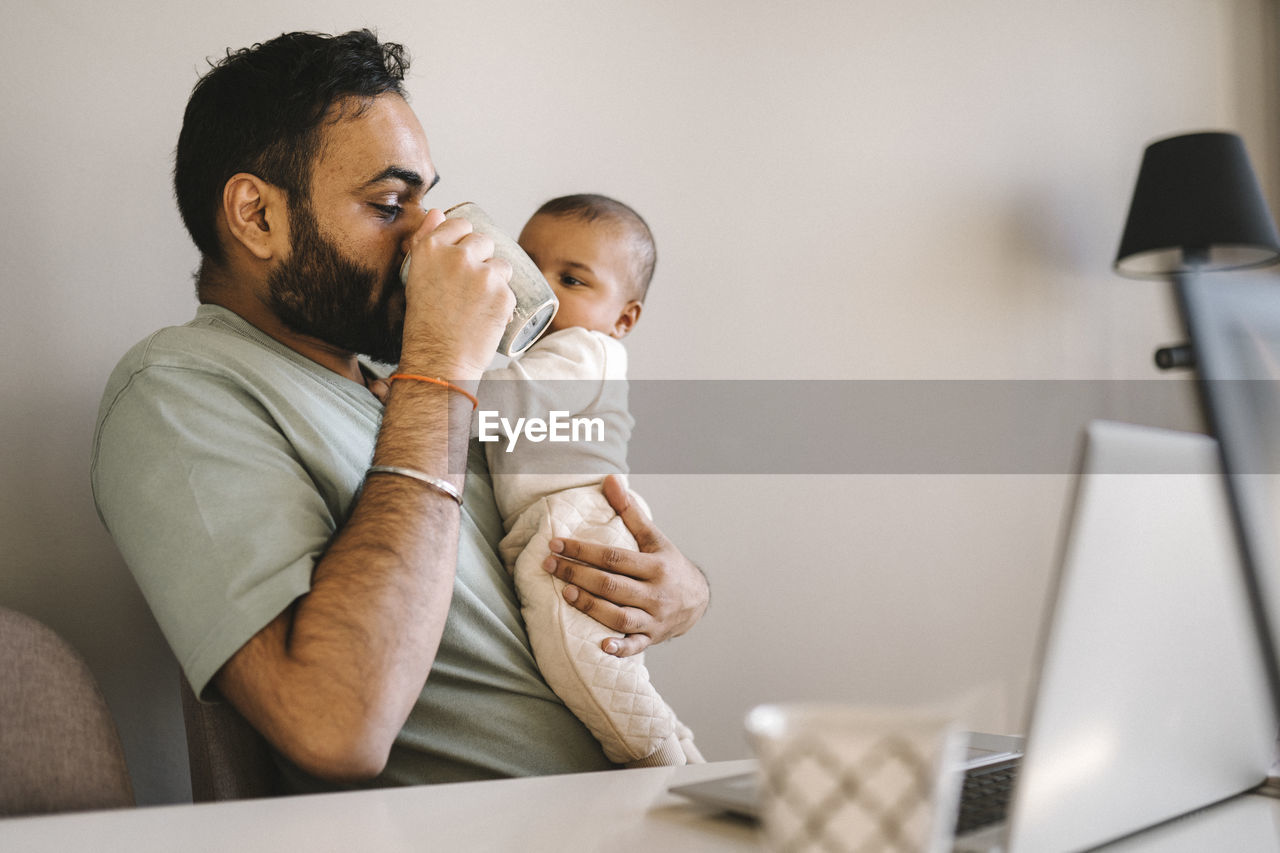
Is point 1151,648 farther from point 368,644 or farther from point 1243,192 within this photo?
point 1243,192

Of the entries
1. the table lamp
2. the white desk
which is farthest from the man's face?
the table lamp

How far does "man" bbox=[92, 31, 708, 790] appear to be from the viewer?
0.89 m

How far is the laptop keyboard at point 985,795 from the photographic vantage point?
611 millimetres

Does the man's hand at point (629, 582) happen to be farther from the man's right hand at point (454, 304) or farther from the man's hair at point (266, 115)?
the man's hair at point (266, 115)

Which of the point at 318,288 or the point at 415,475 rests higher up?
the point at 318,288

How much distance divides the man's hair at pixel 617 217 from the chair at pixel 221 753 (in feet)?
3.00

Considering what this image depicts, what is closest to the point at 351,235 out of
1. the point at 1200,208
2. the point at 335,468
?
the point at 335,468

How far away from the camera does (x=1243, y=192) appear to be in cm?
217

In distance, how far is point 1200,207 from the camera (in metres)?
2.17

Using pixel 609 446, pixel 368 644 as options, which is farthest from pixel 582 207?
pixel 368 644

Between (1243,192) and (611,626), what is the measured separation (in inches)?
74.8

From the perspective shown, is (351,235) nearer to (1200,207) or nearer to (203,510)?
(203,510)

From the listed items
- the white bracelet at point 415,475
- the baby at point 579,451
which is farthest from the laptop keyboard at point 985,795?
the white bracelet at point 415,475

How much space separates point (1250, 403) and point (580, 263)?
1.04 meters
